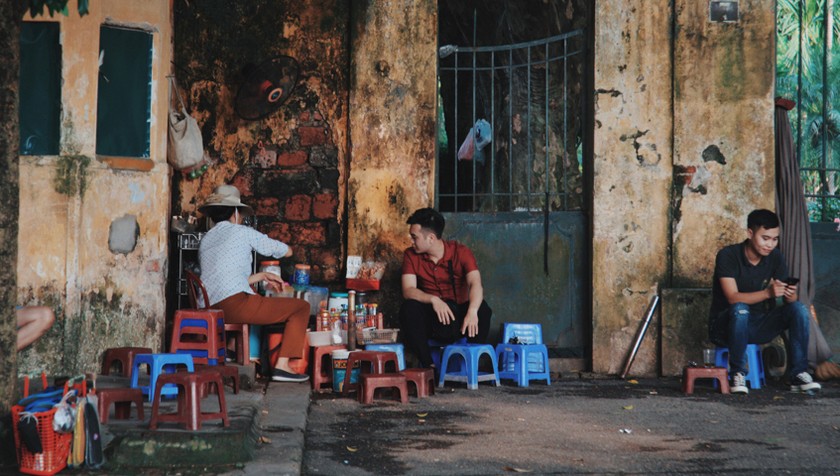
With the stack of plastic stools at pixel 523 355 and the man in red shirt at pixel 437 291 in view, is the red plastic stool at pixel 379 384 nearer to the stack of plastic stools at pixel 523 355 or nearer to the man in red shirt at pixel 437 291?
the man in red shirt at pixel 437 291

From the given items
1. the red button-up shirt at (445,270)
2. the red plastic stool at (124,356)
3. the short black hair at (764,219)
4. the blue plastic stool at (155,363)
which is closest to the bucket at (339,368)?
the red button-up shirt at (445,270)

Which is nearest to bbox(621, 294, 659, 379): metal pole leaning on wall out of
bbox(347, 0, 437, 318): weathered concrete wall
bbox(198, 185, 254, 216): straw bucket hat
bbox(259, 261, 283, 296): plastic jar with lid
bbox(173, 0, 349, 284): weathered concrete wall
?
bbox(347, 0, 437, 318): weathered concrete wall

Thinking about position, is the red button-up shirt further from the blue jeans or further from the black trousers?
the blue jeans

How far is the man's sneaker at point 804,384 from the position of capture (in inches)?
314

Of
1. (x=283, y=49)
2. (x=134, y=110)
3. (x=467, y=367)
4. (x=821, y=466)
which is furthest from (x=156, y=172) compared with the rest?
(x=821, y=466)

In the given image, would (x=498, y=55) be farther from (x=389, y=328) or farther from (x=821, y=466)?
(x=821, y=466)

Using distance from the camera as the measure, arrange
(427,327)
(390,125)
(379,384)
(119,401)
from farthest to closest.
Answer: (390,125) → (427,327) → (379,384) → (119,401)

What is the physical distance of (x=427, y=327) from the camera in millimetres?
8602

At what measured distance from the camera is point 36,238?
24.6 feet

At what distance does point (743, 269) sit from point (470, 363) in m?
2.28

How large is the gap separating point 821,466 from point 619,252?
401cm

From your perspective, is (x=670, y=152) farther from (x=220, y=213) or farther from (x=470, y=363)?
(x=220, y=213)

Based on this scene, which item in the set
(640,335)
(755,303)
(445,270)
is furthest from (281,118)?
(755,303)

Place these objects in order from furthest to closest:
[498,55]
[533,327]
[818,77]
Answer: [818,77]
[498,55]
[533,327]
